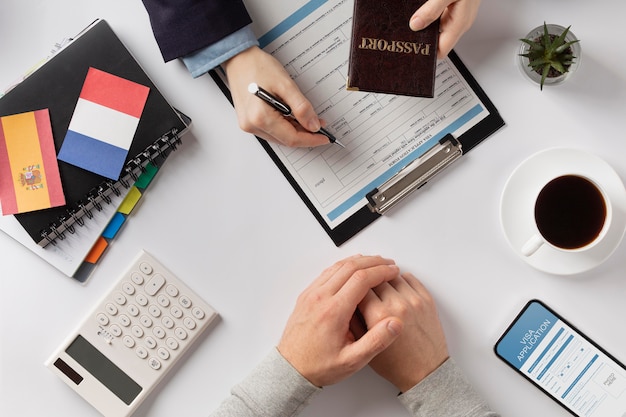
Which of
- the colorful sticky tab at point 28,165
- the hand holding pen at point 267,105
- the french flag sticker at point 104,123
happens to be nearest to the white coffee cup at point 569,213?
the hand holding pen at point 267,105

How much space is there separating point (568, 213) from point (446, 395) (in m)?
0.33

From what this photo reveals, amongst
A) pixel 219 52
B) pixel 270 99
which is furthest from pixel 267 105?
pixel 219 52

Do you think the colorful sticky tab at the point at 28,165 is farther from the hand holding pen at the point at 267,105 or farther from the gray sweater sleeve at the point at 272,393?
the gray sweater sleeve at the point at 272,393

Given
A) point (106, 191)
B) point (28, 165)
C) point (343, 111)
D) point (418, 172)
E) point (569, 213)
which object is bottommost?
point (569, 213)

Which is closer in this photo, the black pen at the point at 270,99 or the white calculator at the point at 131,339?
the black pen at the point at 270,99

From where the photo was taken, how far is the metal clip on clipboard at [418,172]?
0.85m

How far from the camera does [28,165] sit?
0.85 meters

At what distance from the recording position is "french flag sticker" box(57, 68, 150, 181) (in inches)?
33.4

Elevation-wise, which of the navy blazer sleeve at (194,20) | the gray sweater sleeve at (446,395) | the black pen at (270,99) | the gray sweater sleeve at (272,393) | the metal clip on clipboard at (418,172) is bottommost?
the gray sweater sleeve at (446,395)

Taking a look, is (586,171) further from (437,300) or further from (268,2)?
(268,2)

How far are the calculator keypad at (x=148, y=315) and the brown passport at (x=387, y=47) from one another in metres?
0.43

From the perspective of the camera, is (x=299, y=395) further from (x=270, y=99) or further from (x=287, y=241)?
(x=270, y=99)

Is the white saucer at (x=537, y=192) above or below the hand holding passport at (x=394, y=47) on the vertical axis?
below

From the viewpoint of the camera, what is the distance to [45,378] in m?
0.91
